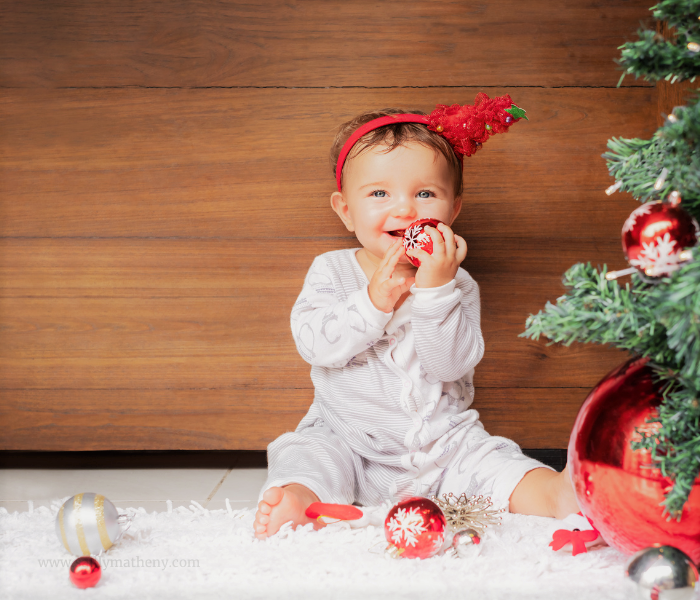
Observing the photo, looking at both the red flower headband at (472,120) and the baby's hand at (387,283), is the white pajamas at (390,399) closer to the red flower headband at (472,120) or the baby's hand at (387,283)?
the baby's hand at (387,283)

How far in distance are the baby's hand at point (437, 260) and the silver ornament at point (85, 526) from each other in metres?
0.50

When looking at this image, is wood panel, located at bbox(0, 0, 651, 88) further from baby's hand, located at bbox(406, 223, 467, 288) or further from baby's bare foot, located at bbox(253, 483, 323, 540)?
baby's bare foot, located at bbox(253, 483, 323, 540)

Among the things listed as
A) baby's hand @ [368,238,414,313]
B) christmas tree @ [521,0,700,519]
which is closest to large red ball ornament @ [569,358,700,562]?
christmas tree @ [521,0,700,519]

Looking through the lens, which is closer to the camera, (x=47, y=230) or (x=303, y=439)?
(x=303, y=439)

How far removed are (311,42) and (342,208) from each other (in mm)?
317

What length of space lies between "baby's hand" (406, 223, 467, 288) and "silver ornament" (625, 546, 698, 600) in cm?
45

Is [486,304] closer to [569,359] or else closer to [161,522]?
[569,359]

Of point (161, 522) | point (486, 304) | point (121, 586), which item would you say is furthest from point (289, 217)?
point (121, 586)

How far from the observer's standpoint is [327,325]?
3.03ft

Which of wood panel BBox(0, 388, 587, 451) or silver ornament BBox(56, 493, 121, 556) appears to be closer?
silver ornament BBox(56, 493, 121, 556)

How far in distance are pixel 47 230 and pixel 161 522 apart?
620 millimetres

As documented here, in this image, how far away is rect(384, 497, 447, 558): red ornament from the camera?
0.63 m

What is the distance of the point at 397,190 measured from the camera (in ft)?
3.08

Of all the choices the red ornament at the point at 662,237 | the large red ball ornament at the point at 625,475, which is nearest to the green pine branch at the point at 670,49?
the red ornament at the point at 662,237
